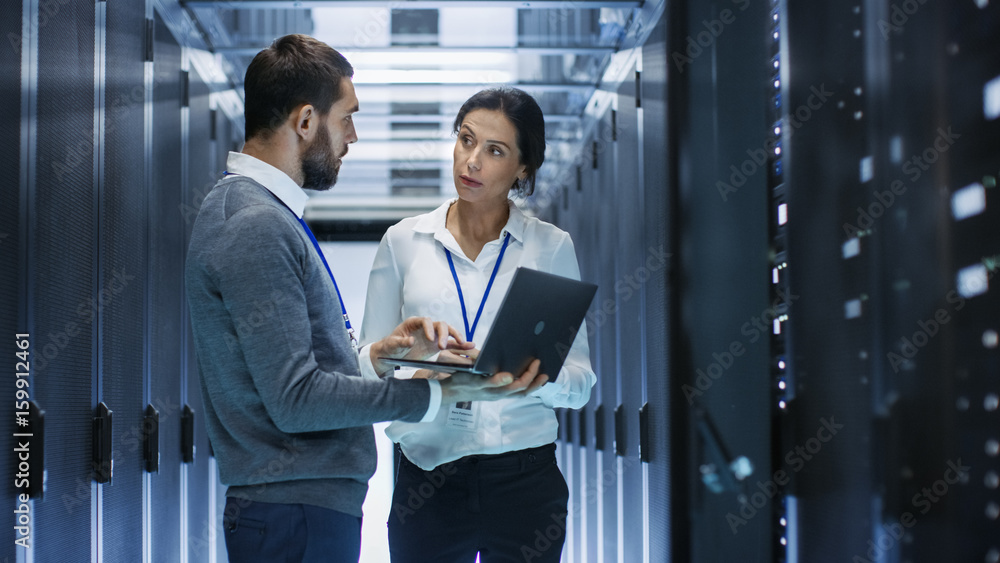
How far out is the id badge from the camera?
6.84 ft

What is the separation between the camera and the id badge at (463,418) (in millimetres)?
2086

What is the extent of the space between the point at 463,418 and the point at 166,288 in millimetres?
2085

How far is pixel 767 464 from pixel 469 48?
2.62 metres

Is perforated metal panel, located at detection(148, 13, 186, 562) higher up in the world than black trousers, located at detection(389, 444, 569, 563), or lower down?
higher up

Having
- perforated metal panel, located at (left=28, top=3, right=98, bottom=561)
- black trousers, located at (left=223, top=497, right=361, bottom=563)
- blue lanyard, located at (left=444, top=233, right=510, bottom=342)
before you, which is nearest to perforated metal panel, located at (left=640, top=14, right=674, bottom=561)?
blue lanyard, located at (left=444, top=233, right=510, bottom=342)

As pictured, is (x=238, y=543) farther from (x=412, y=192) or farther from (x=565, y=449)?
(x=412, y=192)

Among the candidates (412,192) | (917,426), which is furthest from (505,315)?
(412,192)

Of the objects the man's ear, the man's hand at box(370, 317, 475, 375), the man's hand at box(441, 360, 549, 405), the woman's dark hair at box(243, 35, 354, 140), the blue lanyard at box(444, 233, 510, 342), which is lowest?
the man's hand at box(441, 360, 549, 405)

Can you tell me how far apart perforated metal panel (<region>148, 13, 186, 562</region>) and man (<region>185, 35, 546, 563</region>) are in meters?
1.95

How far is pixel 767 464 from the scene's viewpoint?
2.99 metres
